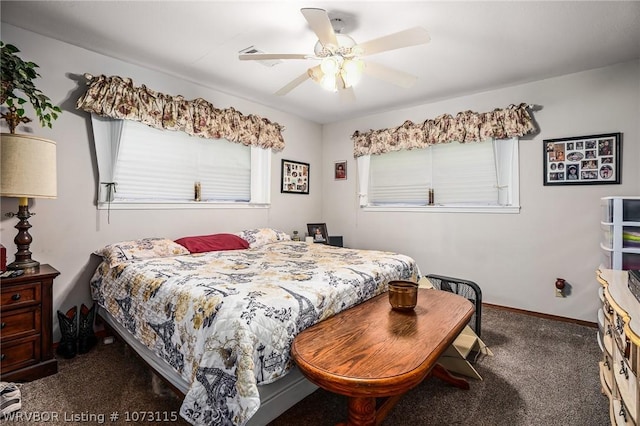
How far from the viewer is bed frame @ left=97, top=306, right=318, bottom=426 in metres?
1.43

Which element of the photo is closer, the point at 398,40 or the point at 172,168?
the point at 398,40

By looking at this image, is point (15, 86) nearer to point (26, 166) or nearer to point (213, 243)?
point (26, 166)

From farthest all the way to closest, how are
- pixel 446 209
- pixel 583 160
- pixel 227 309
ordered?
1. pixel 446 209
2. pixel 583 160
3. pixel 227 309

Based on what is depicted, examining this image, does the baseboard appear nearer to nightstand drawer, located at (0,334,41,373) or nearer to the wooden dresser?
the wooden dresser

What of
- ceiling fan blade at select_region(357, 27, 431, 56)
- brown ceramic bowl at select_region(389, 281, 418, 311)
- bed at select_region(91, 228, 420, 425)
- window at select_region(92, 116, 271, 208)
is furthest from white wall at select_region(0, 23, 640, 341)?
brown ceramic bowl at select_region(389, 281, 418, 311)

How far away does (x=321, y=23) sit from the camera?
5.81 ft

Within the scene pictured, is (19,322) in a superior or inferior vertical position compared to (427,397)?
superior

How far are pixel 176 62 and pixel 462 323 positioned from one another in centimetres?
316

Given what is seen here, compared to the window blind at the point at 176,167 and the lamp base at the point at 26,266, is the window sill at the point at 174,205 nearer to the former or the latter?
the window blind at the point at 176,167

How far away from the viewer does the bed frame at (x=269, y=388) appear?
143cm

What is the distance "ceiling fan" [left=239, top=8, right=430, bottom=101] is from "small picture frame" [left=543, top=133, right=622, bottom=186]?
1.92 meters

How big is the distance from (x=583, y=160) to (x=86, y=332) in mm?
4652

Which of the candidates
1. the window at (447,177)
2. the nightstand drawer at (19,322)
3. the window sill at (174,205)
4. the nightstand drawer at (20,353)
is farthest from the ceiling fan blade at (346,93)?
the nightstand drawer at (20,353)

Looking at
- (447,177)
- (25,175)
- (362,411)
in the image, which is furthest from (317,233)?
(362,411)
